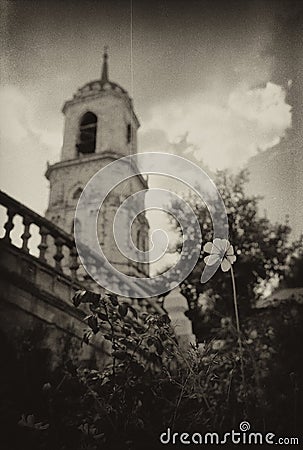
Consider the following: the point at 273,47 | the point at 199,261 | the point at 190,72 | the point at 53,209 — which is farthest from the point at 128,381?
the point at 273,47

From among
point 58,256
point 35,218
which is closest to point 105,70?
point 35,218

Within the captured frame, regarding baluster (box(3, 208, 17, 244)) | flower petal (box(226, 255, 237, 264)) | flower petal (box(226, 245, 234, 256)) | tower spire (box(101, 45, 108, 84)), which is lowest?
flower petal (box(226, 255, 237, 264))

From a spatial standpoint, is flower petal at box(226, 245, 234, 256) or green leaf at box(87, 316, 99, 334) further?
flower petal at box(226, 245, 234, 256)

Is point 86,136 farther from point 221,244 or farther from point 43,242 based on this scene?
point 221,244

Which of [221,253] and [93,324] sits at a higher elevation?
[221,253]

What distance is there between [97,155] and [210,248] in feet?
2.14

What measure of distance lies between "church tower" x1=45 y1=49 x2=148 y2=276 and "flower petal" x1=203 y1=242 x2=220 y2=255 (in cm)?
25

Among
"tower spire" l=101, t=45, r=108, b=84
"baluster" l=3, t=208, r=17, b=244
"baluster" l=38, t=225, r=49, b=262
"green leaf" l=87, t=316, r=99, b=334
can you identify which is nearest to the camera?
"green leaf" l=87, t=316, r=99, b=334

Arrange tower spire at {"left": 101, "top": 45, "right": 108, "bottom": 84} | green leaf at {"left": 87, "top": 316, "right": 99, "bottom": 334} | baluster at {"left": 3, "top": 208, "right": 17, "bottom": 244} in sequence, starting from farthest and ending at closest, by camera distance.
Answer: tower spire at {"left": 101, "top": 45, "right": 108, "bottom": 84} < baluster at {"left": 3, "top": 208, "right": 17, "bottom": 244} < green leaf at {"left": 87, "top": 316, "right": 99, "bottom": 334}

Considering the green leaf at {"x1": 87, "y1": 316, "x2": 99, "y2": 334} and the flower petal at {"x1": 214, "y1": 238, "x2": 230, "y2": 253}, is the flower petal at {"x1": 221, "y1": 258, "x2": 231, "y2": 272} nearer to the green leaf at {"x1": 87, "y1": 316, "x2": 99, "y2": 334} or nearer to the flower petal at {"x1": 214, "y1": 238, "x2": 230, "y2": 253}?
the flower petal at {"x1": 214, "y1": 238, "x2": 230, "y2": 253}

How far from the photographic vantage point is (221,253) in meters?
2.10

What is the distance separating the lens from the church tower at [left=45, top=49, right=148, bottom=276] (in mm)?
2139

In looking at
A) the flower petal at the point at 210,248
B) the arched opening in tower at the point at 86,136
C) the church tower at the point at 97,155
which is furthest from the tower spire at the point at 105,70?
the flower petal at the point at 210,248

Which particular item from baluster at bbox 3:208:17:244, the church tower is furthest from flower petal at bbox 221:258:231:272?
baluster at bbox 3:208:17:244
